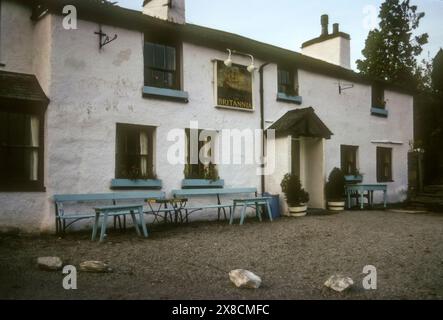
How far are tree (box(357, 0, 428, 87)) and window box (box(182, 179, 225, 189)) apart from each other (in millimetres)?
16878

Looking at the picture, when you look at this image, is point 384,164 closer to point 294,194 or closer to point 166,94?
point 294,194

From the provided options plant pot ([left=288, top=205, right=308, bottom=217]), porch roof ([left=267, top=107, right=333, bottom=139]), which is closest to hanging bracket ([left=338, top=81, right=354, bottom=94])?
porch roof ([left=267, top=107, right=333, bottom=139])

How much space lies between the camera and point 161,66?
10.6m

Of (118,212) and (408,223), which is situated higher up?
(118,212)

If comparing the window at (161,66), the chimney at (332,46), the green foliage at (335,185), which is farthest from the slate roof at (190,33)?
the green foliage at (335,185)

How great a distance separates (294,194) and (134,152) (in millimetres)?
5017

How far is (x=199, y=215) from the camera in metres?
10.8

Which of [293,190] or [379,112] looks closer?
[293,190]

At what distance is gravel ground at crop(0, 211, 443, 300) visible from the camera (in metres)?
4.51

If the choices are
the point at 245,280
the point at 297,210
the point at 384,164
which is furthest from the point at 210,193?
the point at 384,164

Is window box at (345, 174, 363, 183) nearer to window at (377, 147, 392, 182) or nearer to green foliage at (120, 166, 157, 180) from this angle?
window at (377, 147, 392, 182)

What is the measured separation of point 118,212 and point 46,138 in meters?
2.44
